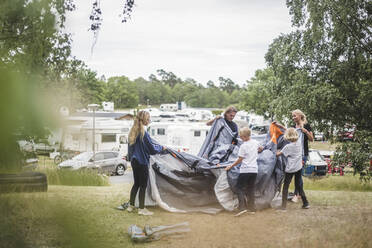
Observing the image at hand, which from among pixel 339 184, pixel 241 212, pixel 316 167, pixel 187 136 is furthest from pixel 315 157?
pixel 241 212

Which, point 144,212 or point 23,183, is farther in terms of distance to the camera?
point 144,212

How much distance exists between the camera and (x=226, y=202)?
5074 mm

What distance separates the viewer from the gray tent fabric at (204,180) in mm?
5105

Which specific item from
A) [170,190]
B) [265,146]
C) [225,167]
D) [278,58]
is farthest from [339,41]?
[170,190]

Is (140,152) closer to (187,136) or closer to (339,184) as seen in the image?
(339,184)

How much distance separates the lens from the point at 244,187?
16.5 feet

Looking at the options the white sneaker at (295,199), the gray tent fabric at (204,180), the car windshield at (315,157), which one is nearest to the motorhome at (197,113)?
the car windshield at (315,157)

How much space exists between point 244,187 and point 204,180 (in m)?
0.59

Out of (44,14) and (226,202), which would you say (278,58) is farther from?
(44,14)

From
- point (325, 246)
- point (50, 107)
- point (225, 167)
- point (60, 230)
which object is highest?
point (50, 107)

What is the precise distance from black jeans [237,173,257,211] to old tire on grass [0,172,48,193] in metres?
4.39

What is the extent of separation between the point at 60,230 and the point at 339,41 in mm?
8424

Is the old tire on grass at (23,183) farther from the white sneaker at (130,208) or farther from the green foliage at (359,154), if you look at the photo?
the green foliage at (359,154)

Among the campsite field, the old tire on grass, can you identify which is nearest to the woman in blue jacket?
the campsite field
